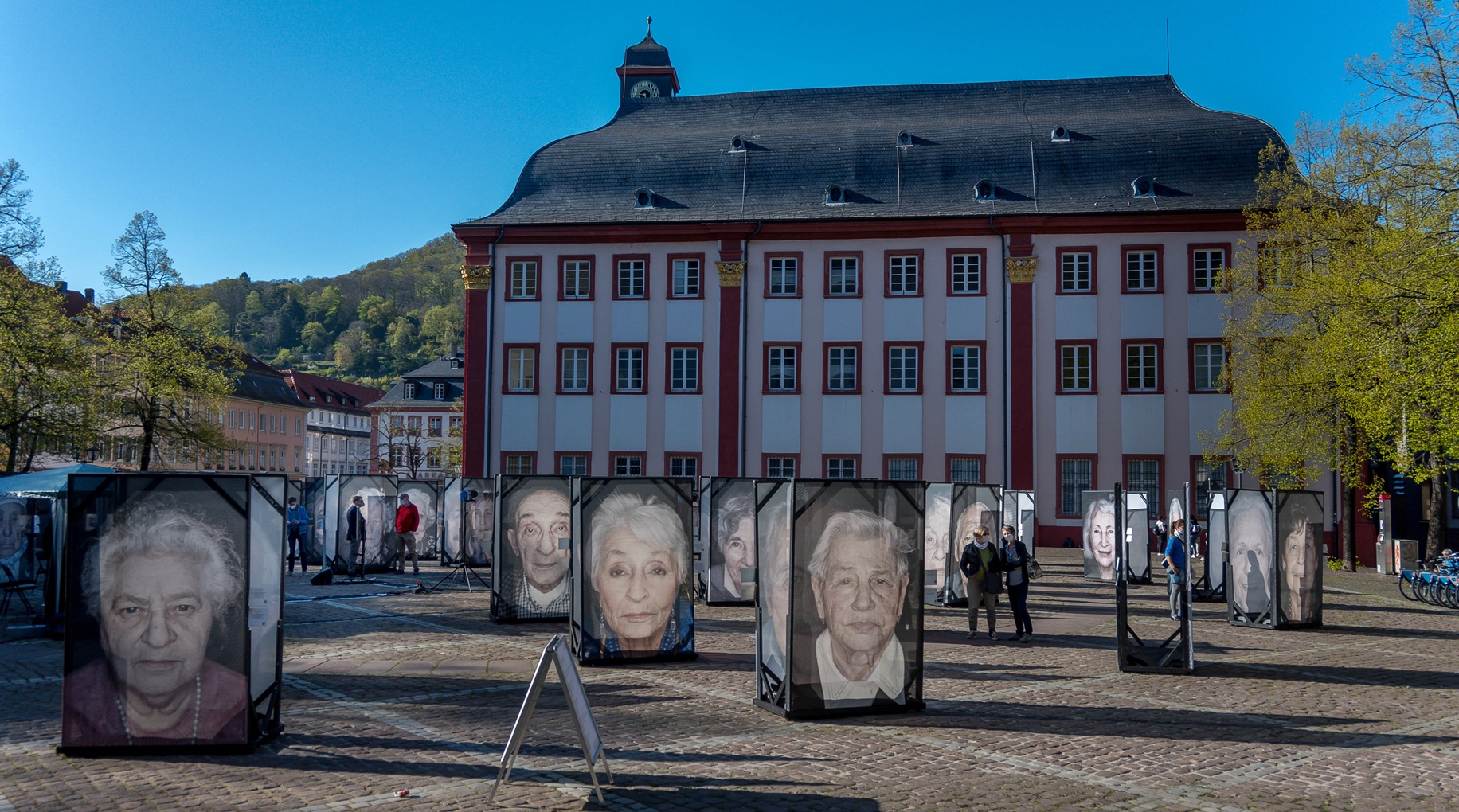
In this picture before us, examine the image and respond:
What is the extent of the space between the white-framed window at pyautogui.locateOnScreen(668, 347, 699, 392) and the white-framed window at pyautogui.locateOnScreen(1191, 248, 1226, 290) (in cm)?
1633

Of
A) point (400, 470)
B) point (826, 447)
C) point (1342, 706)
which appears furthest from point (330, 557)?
point (400, 470)

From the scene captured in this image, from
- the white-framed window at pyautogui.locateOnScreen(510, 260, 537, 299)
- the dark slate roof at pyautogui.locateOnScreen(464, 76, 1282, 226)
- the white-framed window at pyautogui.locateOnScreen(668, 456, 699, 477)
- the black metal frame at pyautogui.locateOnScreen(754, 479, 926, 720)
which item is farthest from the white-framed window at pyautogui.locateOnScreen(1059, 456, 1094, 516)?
the black metal frame at pyautogui.locateOnScreen(754, 479, 926, 720)

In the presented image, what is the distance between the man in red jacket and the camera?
25125mm

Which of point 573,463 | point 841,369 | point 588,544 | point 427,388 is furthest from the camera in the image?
point 427,388

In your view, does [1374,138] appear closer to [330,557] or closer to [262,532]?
[262,532]

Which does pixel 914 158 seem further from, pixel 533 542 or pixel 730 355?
pixel 533 542

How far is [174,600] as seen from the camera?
28.7 ft

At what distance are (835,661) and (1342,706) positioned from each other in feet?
17.0

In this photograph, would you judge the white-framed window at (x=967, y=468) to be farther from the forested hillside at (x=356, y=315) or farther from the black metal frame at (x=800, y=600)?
the forested hillside at (x=356, y=315)

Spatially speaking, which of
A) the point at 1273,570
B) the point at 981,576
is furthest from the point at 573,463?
the point at 1273,570

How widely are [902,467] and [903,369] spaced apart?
10.5 ft

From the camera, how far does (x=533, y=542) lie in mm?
17578

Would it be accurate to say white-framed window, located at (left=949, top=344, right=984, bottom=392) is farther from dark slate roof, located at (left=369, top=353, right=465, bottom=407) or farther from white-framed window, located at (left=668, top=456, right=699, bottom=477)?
dark slate roof, located at (left=369, top=353, right=465, bottom=407)

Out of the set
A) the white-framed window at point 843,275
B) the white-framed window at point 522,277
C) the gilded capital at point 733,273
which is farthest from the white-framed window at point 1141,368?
the white-framed window at point 522,277
